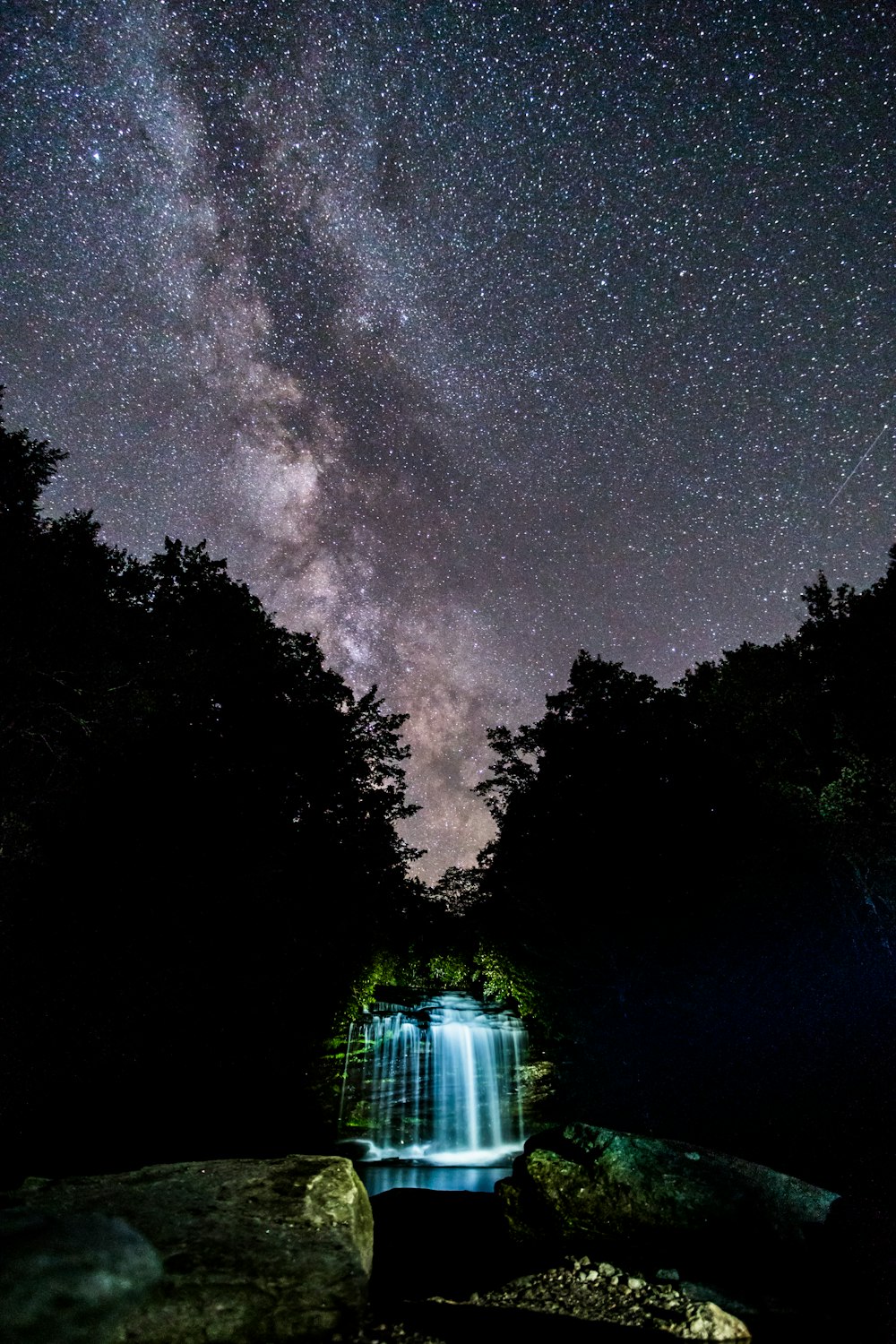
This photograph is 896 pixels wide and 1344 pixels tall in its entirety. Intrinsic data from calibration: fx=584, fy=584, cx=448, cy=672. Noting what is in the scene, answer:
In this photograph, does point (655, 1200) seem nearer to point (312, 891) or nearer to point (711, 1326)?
point (711, 1326)

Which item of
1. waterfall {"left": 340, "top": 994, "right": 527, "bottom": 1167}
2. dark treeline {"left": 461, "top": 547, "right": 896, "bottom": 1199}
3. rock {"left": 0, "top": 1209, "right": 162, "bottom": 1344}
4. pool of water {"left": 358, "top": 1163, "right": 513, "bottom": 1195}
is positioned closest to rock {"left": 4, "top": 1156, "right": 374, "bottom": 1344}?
rock {"left": 0, "top": 1209, "right": 162, "bottom": 1344}

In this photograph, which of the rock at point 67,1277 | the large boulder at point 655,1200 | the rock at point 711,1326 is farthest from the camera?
the large boulder at point 655,1200

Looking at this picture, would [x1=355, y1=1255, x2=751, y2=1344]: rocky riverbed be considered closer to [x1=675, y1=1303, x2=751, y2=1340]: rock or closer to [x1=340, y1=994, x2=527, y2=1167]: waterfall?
[x1=675, y1=1303, x2=751, y2=1340]: rock

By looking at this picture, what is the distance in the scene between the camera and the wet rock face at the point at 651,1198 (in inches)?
272

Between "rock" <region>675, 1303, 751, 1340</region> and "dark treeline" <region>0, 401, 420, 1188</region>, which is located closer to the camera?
"rock" <region>675, 1303, 751, 1340</region>

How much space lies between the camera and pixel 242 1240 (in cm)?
432

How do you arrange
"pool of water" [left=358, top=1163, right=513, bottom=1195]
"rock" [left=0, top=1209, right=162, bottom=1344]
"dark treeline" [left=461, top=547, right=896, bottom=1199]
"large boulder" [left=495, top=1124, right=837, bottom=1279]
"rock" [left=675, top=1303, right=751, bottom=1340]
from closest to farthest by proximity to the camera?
1. "rock" [left=0, top=1209, right=162, bottom=1344]
2. "rock" [left=675, top=1303, right=751, bottom=1340]
3. "large boulder" [left=495, top=1124, right=837, bottom=1279]
4. "dark treeline" [left=461, top=547, right=896, bottom=1199]
5. "pool of water" [left=358, top=1163, right=513, bottom=1195]

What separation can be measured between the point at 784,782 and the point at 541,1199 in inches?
446

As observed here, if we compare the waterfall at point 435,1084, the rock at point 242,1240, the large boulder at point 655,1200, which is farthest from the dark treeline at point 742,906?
the rock at point 242,1240

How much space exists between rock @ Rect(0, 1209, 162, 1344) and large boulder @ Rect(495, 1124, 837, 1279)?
6247 millimetres

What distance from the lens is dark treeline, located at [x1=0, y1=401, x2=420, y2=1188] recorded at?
1191 cm

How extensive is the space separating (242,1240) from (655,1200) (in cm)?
570

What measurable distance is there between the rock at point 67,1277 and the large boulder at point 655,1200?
625 cm

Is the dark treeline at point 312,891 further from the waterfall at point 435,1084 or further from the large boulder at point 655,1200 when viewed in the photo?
the large boulder at point 655,1200
